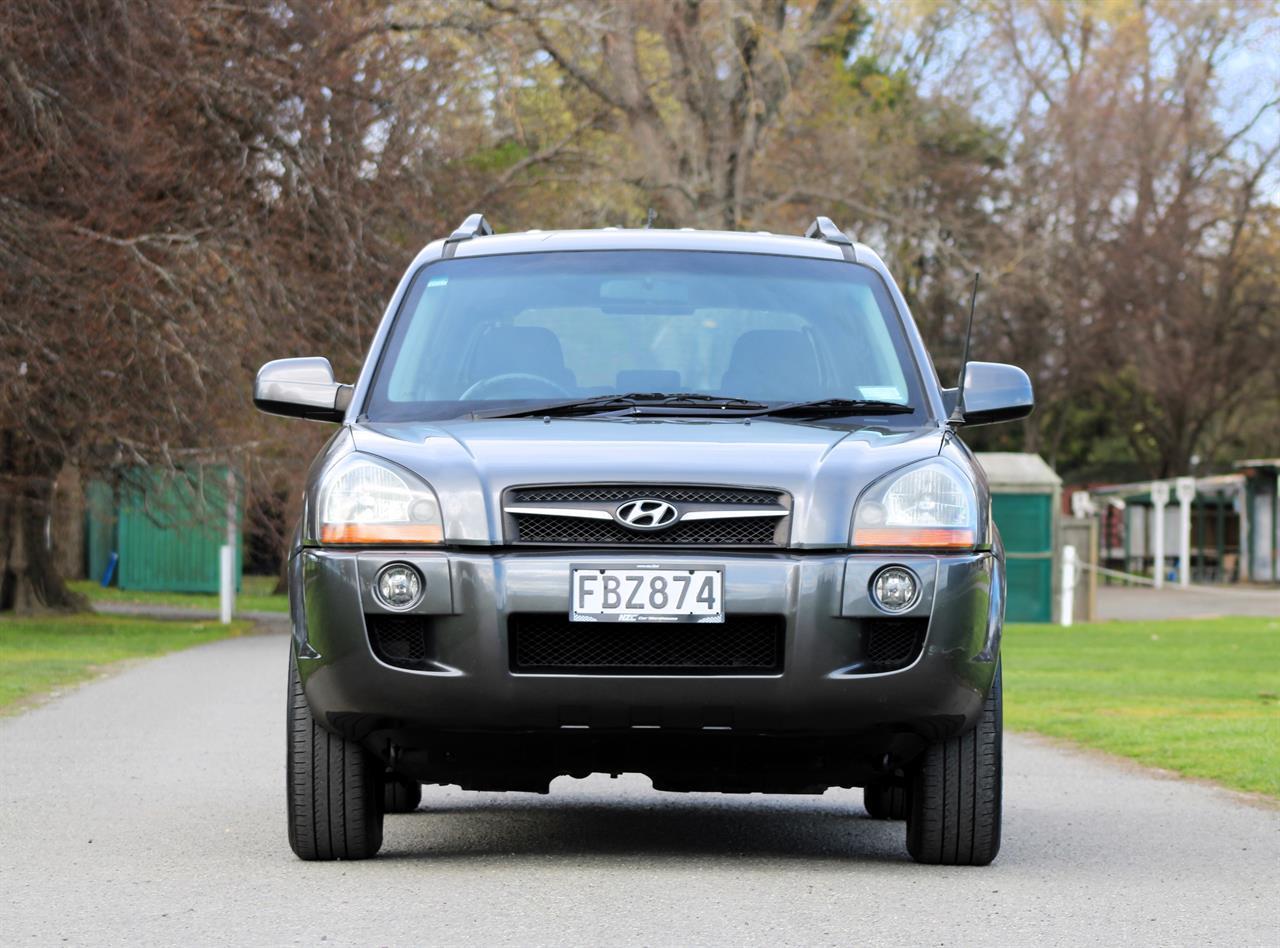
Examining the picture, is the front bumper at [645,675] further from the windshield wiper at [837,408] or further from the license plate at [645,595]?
the windshield wiper at [837,408]

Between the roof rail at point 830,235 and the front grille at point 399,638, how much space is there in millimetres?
2394

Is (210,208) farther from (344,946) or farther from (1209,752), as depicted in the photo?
(344,946)

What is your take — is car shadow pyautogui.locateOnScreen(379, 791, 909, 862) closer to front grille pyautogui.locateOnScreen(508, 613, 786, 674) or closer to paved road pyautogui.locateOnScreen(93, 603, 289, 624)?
front grille pyautogui.locateOnScreen(508, 613, 786, 674)

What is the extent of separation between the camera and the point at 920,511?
255 inches

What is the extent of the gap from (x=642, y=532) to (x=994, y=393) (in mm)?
1574

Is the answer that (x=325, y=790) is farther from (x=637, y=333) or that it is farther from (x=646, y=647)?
(x=637, y=333)

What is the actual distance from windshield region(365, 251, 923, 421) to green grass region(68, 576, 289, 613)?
1038 inches

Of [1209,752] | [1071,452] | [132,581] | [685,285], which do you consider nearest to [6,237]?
[1209,752]

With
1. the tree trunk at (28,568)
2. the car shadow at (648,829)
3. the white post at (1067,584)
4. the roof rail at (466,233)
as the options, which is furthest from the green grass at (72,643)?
the white post at (1067,584)

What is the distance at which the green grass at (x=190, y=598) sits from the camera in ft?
121

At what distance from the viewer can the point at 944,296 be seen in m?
51.5

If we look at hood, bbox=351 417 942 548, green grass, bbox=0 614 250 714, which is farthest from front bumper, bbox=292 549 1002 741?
green grass, bbox=0 614 250 714

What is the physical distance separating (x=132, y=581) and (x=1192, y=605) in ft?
63.9

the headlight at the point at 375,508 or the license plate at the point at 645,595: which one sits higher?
the headlight at the point at 375,508
